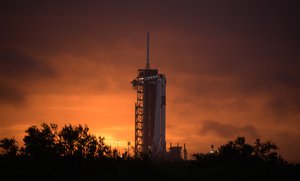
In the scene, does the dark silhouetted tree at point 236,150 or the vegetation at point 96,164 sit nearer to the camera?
the vegetation at point 96,164

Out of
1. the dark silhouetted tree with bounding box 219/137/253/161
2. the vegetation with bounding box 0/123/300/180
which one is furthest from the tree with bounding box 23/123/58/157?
the dark silhouetted tree with bounding box 219/137/253/161

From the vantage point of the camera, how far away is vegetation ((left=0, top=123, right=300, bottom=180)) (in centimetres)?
4531

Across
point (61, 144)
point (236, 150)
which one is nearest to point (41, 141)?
point (61, 144)

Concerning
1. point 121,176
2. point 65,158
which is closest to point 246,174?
point 121,176

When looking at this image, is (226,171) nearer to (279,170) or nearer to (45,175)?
(279,170)

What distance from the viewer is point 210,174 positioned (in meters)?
49.0

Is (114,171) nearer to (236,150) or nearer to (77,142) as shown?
(77,142)

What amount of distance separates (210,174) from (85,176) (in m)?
11.0

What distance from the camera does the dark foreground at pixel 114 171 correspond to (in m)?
44.1

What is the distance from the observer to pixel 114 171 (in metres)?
47.0

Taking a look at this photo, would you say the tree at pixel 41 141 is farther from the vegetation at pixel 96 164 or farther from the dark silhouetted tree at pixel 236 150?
the dark silhouetted tree at pixel 236 150

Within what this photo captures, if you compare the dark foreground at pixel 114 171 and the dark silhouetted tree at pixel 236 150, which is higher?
the dark silhouetted tree at pixel 236 150

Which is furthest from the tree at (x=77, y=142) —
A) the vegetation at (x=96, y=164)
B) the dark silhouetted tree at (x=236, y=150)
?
the dark silhouetted tree at (x=236, y=150)

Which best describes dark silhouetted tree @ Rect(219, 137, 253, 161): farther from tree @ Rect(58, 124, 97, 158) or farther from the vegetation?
tree @ Rect(58, 124, 97, 158)
